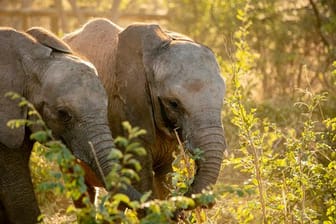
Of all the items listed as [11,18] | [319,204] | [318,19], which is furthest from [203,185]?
[11,18]

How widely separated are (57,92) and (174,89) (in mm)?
731

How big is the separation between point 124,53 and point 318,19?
5734 mm

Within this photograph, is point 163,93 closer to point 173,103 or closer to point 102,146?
point 173,103

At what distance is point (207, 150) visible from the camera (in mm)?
5879

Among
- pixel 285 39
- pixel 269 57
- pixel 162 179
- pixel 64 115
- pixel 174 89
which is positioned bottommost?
pixel 269 57

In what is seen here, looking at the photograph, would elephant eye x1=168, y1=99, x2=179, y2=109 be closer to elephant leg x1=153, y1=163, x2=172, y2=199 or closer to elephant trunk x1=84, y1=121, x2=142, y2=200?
elephant trunk x1=84, y1=121, x2=142, y2=200

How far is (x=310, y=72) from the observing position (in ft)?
41.5

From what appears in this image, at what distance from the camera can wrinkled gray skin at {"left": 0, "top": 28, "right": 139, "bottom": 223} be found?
18.7 ft

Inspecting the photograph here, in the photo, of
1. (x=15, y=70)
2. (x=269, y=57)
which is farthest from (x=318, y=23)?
(x=15, y=70)

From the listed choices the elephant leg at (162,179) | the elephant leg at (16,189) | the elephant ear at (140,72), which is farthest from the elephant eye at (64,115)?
the elephant leg at (162,179)

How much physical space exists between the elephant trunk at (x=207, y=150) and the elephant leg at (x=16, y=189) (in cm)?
95

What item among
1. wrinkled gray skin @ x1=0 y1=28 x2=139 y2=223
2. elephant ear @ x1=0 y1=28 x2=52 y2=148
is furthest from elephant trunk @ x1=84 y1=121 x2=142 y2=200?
elephant ear @ x1=0 y1=28 x2=52 y2=148

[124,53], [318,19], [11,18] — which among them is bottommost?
[11,18]

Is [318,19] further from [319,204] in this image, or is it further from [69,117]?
[69,117]
